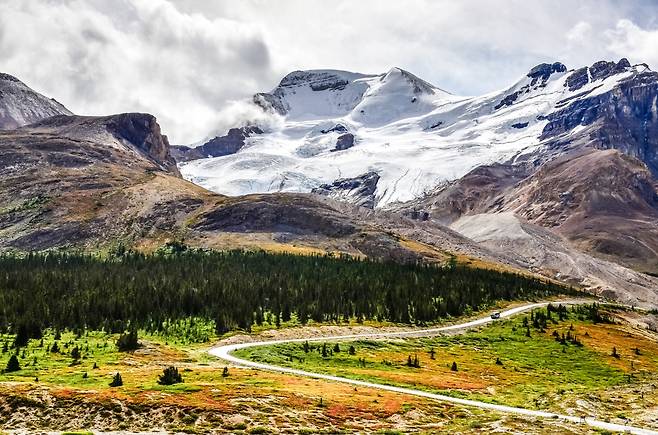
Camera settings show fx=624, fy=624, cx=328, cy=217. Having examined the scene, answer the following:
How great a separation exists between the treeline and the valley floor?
913cm

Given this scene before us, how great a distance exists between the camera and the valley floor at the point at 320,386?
40719 mm

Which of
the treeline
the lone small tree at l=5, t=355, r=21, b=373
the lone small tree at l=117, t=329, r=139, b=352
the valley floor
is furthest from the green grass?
the lone small tree at l=5, t=355, r=21, b=373

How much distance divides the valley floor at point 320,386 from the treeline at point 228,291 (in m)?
9.13

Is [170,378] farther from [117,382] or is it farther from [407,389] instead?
[407,389]

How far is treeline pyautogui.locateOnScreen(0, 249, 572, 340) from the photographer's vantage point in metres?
98.0

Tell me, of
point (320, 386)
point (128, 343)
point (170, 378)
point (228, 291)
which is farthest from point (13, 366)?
point (228, 291)

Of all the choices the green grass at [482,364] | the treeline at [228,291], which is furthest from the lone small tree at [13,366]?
the green grass at [482,364]

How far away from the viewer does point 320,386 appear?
5284cm

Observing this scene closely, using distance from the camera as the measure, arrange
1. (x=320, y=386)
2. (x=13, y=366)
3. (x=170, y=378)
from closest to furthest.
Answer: (x=170, y=378) → (x=320, y=386) → (x=13, y=366)

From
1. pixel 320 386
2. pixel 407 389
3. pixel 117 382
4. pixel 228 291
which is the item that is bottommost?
pixel 407 389

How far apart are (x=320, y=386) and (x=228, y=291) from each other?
227 ft

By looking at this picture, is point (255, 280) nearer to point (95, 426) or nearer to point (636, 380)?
point (636, 380)

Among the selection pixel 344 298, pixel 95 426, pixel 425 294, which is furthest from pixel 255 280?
pixel 95 426

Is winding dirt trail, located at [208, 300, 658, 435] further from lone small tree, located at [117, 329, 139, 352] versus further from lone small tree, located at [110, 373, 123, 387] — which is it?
lone small tree, located at [110, 373, 123, 387]
